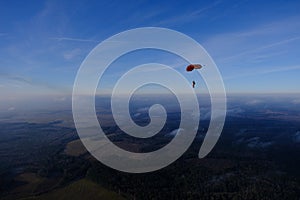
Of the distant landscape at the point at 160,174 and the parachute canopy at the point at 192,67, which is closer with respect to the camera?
the parachute canopy at the point at 192,67

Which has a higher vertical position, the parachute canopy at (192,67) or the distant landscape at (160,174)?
the parachute canopy at (192,67)

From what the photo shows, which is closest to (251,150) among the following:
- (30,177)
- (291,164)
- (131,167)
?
(291,164)

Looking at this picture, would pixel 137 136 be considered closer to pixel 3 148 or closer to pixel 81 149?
pixel 81 149

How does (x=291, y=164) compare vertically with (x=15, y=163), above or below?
below

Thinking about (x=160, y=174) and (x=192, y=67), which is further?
(x=160, y=174)

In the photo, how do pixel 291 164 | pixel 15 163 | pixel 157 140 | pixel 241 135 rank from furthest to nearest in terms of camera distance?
pixel 241 135, pixel 157 140, pixel 15 163, pixel 291 164

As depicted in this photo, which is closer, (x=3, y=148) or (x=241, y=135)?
(x=3, y=148)

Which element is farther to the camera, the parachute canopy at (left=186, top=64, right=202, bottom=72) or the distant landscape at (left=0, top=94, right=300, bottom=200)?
the distant landscape at (left=0, top=94, right=300, bottom=200)

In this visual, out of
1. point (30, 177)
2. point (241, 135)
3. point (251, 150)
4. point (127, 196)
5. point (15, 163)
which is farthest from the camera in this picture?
point (241, 135)

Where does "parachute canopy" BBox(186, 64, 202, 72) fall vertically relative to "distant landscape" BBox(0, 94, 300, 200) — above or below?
above

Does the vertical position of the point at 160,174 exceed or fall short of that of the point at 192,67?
it falls short
